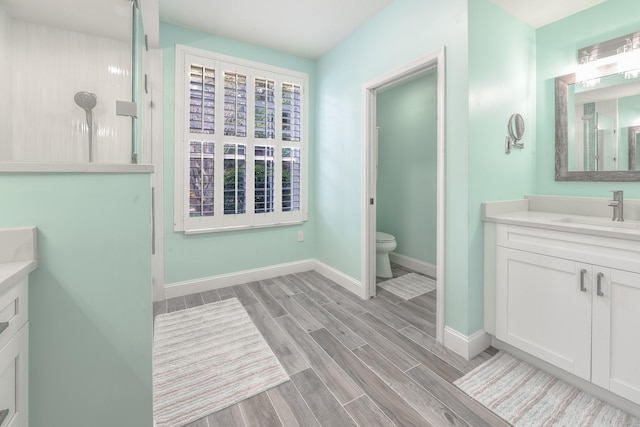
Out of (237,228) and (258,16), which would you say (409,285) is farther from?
(258,16)

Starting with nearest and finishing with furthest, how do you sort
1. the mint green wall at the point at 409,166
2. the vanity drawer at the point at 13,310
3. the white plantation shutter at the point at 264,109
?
the vanity drawer at the point at 13,310, the white plantation shutter at the point at 264,109, the mint green wall at the point at 409,166

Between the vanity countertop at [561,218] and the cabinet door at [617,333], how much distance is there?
0.65 ft

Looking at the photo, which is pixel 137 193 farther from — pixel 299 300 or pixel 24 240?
pixel 299 300

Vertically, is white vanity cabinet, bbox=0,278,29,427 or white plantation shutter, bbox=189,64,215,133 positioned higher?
white plantation shutter, bbox=189,64,215,133

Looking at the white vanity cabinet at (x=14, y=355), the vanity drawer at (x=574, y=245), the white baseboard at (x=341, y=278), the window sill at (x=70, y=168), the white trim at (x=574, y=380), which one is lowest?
the white trim at (x=574, y=380)

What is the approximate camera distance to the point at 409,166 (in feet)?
11.7

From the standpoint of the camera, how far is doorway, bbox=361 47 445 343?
1.90 metres

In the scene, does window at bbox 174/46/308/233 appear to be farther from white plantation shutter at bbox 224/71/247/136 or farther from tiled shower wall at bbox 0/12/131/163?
tiled shower wall at bbox 0/12/131/163

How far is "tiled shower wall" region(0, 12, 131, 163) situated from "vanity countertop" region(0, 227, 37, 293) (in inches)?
11.3

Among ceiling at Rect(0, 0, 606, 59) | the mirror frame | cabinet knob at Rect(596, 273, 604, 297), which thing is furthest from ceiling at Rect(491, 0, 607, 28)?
cabinet knob at Rect(596, 273, 604, 297)

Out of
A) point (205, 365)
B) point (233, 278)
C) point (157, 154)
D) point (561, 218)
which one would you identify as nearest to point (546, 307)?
point (561, 218)

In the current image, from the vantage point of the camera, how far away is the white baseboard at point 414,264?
3.31m

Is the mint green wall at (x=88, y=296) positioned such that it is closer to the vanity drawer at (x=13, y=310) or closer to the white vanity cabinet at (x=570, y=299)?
the vanity drawer at (x=13, y=310)

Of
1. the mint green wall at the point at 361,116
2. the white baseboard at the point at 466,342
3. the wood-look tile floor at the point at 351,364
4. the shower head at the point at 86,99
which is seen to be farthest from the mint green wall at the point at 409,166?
the shower head at the point at 86,99
